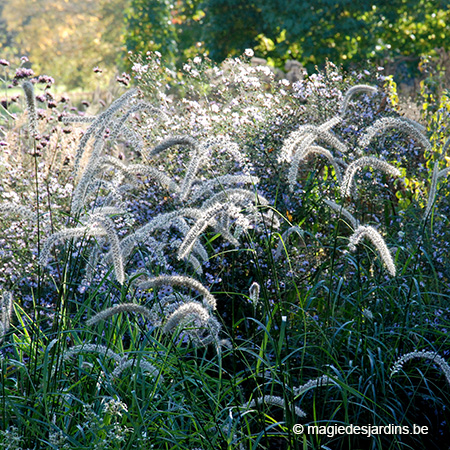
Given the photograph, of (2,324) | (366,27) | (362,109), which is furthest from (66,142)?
(366,27)

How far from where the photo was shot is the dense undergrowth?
7.74 feet

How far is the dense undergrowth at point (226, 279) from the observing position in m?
2.36

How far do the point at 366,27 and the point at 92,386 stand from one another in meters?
12.8

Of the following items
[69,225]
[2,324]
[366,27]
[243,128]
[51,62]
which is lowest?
[2,324]

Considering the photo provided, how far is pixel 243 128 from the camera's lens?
4773 mm

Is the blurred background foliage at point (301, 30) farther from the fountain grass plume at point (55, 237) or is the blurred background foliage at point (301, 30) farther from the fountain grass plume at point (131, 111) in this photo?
the fountain grass plume at point (55, 237)

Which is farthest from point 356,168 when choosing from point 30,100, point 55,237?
point 30,100

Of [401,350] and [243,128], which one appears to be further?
[243,128]

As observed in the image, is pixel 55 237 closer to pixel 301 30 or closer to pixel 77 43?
pixel 301 30

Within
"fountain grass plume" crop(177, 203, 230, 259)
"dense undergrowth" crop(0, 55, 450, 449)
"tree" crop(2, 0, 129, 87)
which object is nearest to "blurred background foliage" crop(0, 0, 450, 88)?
"tree" crop(2, 0, 129, 87)

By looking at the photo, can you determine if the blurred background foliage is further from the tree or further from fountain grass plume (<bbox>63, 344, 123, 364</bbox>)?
fountain grass plume (<bbox>63, 344, 123, 364</bbox>)

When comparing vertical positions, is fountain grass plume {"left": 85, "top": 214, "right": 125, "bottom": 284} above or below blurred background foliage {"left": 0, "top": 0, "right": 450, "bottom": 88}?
below

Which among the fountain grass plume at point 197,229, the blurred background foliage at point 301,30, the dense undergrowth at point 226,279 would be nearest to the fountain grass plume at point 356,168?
the dense undergrowth at point 226,279

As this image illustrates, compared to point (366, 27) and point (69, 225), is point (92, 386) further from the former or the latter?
point (366, 27)
